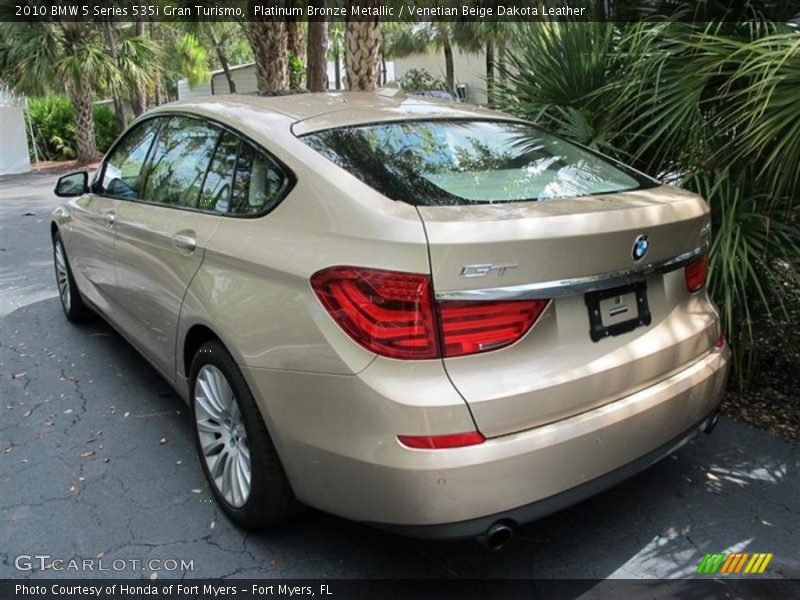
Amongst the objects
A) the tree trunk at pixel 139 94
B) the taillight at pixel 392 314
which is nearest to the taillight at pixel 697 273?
the taillight at pixel 392 314

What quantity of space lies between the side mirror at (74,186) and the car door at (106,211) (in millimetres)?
59

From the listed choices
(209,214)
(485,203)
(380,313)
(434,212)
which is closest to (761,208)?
(485,203)

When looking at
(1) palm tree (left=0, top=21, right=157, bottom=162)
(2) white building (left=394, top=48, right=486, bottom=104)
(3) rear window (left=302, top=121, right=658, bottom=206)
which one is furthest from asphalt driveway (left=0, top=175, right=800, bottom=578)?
(2) white building (left=394, top=48, right=486, bottom=104)

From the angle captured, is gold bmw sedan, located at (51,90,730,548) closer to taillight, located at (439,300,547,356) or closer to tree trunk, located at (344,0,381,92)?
taillight, located at (439,300,547,356)

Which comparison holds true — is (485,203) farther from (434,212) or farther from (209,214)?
(209,214)

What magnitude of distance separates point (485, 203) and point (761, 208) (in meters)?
2.20

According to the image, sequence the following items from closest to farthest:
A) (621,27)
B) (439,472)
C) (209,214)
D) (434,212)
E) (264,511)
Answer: (439,472), (434,212), (264,511), (209,214), (621,27)

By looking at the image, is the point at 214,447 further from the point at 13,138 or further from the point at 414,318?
the point at 13,138

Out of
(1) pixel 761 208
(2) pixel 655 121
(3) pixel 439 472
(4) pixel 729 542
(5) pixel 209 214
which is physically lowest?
(4) pixel 729 542

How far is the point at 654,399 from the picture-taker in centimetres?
238

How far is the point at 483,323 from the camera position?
2.08 meters

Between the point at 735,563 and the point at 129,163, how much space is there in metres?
3.83

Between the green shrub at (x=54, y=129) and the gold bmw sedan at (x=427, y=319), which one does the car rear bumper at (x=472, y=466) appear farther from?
the green shrub at (x=54, y=129)

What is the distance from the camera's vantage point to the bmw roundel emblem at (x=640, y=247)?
91.5 inches
